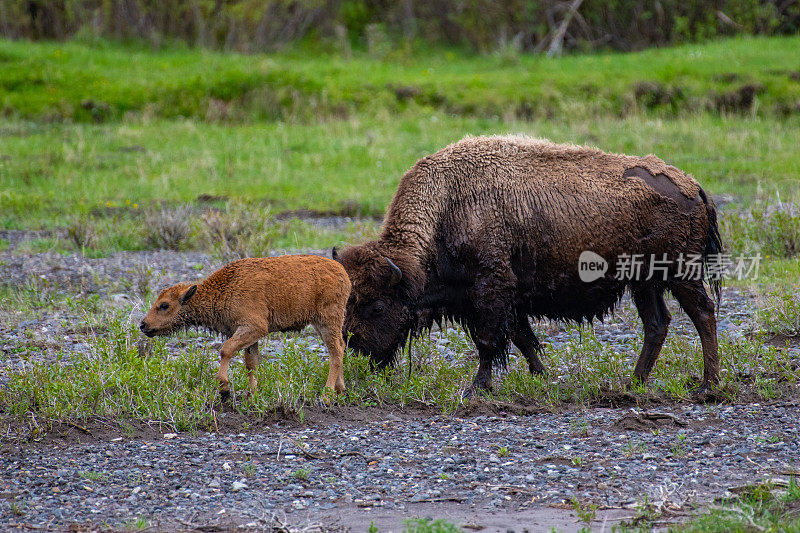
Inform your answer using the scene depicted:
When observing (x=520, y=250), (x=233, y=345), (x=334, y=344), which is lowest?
(x=334, y=344)

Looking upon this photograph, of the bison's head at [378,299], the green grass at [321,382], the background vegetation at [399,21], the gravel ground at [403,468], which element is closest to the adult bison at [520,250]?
the bison's head at [378,299]

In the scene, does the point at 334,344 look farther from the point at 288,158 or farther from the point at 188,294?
the point at 288,158

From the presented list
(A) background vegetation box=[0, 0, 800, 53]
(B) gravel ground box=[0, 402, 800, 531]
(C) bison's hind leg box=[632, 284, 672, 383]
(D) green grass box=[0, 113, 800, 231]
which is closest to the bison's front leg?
(B) gravel ground box=[0, 402, 800, 531]

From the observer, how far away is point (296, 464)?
21.0 ft

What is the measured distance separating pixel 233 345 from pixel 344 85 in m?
17.8

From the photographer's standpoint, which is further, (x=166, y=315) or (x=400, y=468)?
(x=166, y=315)

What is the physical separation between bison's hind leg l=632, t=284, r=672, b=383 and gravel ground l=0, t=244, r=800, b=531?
89 centimetres

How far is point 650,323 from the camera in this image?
28.1 feet

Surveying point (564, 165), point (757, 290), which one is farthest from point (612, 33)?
point (564, 165)

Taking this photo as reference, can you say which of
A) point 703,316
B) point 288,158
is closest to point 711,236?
point 703,316

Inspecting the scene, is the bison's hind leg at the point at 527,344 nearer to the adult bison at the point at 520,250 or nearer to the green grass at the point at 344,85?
the adult bison at the point at 520,250

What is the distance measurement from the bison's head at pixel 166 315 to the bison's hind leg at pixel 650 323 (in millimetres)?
3838

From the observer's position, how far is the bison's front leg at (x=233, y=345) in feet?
24.3

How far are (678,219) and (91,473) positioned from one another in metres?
5.16
